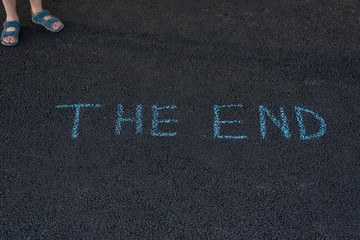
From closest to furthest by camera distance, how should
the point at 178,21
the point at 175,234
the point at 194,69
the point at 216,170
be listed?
the point at 175,234 < the point at 216,170 < the point at 194,69 < the point at 178,21

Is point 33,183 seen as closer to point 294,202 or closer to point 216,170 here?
point 216,170

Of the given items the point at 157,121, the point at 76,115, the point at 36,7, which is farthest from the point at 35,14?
the point at 157,121

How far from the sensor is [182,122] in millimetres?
3635

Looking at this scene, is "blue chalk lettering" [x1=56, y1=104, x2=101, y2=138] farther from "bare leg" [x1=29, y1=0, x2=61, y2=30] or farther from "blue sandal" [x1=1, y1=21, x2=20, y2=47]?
"bare leg" [x1=29, y1=0, x2=61, y2=30]

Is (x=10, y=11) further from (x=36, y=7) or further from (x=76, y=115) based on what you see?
(x=76, y=115)

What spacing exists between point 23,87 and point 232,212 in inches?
90.2

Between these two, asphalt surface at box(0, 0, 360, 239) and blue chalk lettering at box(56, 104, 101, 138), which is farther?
blue chalk lettering at box(56, 104, 101, 138)

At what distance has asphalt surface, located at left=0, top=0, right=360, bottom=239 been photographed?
117 inches

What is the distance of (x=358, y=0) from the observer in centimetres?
517

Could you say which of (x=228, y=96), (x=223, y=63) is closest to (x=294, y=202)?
(x=228, y=96)

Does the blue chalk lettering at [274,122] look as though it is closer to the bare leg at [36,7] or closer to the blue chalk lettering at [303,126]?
the blue chalk lettering at [303,126]

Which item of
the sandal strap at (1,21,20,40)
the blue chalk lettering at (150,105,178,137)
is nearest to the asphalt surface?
the blue chalk lettering at (150,105,178,137)

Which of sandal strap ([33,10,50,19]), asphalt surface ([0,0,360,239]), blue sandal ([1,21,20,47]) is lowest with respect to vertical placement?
asphalt surface ([0,0,360,239])

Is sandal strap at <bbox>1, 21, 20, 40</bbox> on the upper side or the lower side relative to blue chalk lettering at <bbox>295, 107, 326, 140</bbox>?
upper
